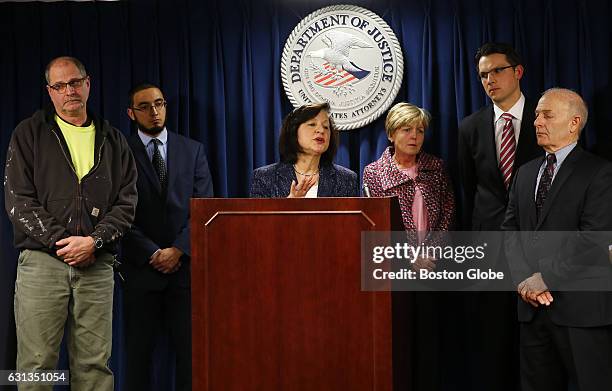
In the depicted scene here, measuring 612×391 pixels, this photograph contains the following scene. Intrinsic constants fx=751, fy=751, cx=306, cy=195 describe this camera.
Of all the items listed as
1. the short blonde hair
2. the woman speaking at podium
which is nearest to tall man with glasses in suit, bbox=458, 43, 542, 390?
the short blonde hair

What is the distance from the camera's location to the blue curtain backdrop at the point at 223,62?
439 centimetres

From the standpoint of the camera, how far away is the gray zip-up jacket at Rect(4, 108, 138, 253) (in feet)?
11.3

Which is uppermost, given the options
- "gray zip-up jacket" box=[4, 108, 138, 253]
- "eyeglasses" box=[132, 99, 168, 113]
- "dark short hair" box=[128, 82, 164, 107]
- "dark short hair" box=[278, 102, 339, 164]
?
"dark short hair" box=[128, 82, 164, 107]

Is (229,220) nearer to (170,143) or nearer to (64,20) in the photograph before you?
(170,143)

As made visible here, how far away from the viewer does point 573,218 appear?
3295 mm

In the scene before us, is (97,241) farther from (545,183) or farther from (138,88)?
(545,183)

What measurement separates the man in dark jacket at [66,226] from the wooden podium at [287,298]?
128 centimetres

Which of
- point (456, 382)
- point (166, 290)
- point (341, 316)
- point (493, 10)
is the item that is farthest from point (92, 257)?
point (493, 10)

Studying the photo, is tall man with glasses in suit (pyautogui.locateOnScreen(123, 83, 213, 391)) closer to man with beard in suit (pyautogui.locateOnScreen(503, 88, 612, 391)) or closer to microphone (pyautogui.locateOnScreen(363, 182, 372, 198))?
microphone (pyautogui.locateOnScreen(363, 182, 372, 198))

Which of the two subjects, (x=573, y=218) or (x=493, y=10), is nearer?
(x=573, y=218)

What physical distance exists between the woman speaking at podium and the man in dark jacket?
71 cm

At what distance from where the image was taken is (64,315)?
140 inches

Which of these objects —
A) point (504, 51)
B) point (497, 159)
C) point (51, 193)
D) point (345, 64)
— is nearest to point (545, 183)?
point (497, 159)

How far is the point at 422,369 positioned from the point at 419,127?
1.37 metres
